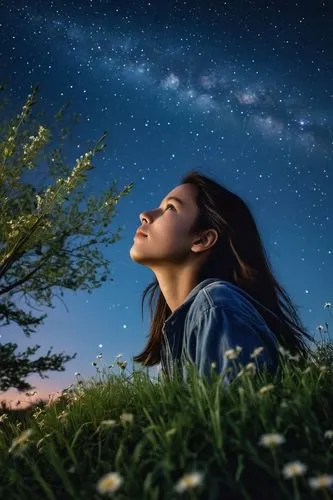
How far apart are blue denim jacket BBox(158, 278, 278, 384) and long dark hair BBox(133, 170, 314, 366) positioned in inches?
32.8

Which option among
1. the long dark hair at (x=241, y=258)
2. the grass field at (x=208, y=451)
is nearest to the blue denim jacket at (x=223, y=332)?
the grass field at (x=208, y=451)

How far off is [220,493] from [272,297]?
2939 mm

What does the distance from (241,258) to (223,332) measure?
1738mm

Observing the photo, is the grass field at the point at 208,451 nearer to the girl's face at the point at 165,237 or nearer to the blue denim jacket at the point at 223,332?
the blue denim jacket at the point at 223,332

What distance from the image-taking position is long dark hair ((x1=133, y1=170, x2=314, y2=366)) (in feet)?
16.4

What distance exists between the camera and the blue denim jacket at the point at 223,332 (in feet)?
11.8

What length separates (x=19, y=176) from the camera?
12.3 meters

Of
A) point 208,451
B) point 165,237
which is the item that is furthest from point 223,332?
point 165,237

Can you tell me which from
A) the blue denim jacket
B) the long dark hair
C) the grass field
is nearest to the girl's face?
the long dark hair

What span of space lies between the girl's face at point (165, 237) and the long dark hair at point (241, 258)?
120 millimetres

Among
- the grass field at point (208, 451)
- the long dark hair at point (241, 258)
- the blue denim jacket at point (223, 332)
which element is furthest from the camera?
the long dark hair at point (241, 258)

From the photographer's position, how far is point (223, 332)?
3.67 m

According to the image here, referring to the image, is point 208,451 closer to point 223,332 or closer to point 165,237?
point 223,332

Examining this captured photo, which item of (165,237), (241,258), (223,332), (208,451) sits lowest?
(208,451)
